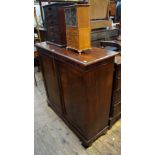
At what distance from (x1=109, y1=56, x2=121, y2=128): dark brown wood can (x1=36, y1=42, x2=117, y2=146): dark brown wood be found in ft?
0.25

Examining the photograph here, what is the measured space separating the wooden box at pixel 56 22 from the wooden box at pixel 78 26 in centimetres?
14

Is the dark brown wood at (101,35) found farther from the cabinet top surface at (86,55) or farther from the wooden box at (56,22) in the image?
the cabinet top surface at (86,55)

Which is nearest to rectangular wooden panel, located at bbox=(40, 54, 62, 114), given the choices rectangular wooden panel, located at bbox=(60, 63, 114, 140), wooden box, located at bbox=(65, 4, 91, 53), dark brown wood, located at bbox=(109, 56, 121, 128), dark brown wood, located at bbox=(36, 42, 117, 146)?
dark brown wood, located at bbox=(36, 42, 117, 146)

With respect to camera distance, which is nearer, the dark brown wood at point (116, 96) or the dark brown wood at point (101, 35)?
the dark brown wood at point (116, 96)

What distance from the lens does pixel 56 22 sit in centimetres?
151

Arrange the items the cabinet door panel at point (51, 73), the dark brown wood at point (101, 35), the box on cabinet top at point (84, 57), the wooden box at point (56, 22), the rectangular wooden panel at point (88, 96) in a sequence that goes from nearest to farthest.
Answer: the box on cabinet top at point (84, 57) < the rectangular wooden panel at point (88, 96) < the wooden box at point (56, 22) < the cabinet door panel at point (51, 73) < the dark brown wood at point (101, 35)

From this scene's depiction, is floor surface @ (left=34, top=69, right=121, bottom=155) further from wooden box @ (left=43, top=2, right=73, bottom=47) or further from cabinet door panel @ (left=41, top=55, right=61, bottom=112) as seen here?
wooden box @ (left=43, top=2, right=73, bottom=47)

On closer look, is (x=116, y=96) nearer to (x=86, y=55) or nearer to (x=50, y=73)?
(x=86, y=55)

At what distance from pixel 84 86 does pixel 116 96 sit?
0.58m

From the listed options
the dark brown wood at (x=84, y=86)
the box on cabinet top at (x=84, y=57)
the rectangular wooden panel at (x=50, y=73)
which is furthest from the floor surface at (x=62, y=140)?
the box on cabinet top at (x=84, y=57)

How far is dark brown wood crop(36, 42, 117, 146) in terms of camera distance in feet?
3.97

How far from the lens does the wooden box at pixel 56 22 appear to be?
1433mm
